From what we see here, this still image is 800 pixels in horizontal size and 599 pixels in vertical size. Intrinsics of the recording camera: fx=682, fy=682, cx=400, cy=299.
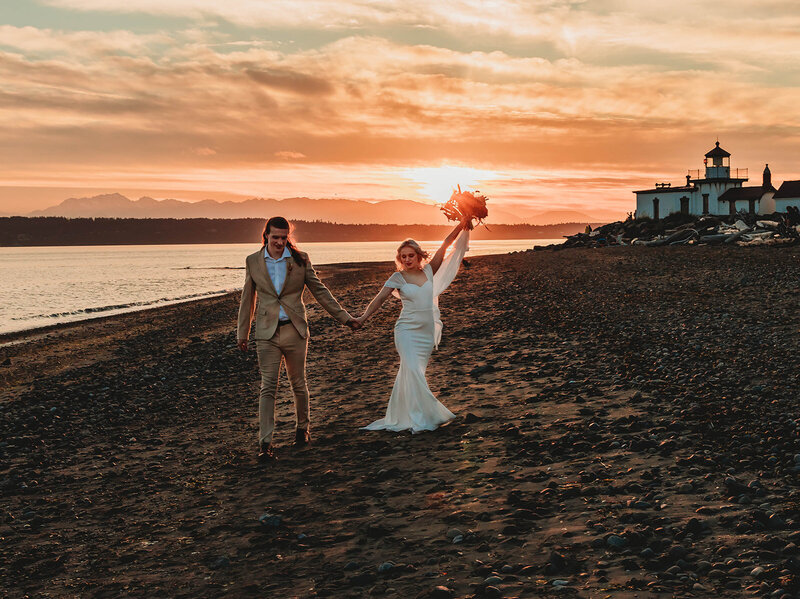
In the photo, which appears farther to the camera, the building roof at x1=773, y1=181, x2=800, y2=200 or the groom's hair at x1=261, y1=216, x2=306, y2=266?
the building roof at x1=773, y1=181, x2=800, y2=200

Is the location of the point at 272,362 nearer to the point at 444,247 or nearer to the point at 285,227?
the point at 285,227

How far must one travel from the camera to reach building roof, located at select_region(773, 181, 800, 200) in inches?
2921

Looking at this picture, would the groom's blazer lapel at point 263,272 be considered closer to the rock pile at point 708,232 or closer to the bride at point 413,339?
the bride at point 413,339

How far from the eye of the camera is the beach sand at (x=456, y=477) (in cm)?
535

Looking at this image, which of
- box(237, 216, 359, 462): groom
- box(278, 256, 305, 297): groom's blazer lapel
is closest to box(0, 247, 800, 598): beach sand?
box(237, 216, 359, 462): groom

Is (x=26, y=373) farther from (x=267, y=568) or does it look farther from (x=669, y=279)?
(x=669, y=279)

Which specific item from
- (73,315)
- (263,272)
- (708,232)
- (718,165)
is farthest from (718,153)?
(263,272)

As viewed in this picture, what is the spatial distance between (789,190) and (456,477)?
80.9m

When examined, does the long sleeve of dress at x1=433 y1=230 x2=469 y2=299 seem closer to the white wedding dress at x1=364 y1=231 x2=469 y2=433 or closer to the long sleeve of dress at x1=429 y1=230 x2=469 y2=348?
the long sleeve of dress at x1=429 y1=230 x2=469 y2=348

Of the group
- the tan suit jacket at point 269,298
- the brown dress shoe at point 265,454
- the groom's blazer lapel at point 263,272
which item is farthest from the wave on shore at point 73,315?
the groom's blazer lapel at point 263,272

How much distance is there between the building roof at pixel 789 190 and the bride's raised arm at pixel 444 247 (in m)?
76.0

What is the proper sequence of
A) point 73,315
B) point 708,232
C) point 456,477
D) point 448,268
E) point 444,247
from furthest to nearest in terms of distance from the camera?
point 708,232, point 73,315, point 448,268, point 444,247, point 456,477

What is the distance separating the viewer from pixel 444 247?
1033 cm

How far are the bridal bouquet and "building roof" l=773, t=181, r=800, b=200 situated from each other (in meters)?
75.8
